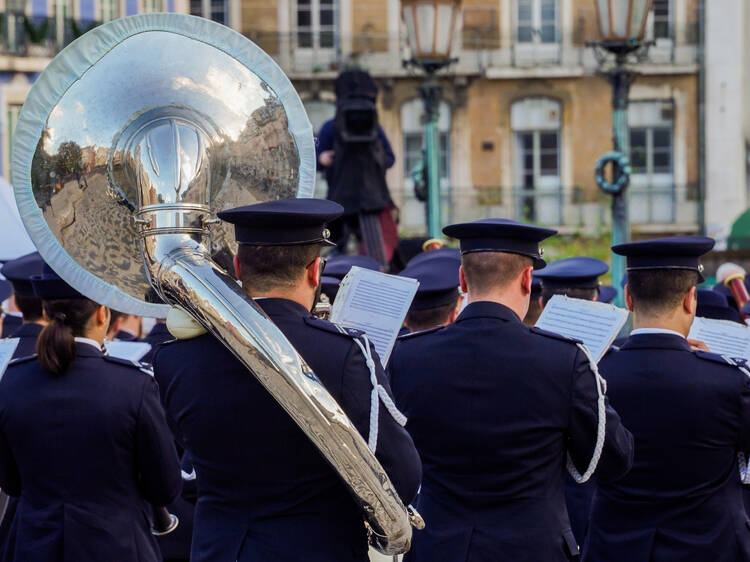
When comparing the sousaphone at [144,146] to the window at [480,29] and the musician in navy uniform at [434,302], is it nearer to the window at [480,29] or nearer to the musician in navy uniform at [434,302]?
Result: the musician in navy uniform at [434,302]

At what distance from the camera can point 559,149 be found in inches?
1209

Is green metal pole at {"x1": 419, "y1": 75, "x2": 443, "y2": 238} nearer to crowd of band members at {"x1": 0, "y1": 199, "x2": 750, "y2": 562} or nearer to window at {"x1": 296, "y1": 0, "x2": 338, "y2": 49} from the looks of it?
crowd of band members at {"x1": 0, "y1": 199, "x2": 750, "y2": 562}

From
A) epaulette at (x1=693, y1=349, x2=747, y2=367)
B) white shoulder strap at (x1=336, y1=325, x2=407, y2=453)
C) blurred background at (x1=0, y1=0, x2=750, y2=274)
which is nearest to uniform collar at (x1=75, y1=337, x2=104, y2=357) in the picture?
white shoulder strap at (x1=336, y1=325, x2=407, y2=453)

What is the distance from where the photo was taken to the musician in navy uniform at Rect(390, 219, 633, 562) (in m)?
3.75

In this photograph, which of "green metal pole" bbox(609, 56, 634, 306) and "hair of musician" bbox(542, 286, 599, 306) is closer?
"hair of musician" bbox(542, 286, 599, 306)

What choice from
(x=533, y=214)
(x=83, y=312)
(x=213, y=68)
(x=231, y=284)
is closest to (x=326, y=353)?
(x=231, y=284)

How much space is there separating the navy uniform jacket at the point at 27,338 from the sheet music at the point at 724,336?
2475 millimetres

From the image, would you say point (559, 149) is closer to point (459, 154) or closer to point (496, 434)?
point (459, 154)

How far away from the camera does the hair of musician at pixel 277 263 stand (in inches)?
133

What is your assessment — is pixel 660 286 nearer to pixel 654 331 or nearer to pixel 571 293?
pixel 654 331

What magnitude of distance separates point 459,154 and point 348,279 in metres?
26.6

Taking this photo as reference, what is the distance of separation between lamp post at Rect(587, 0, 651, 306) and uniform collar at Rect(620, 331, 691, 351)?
4.41 meters

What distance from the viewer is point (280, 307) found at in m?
3.36

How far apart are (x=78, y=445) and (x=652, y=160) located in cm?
2769
